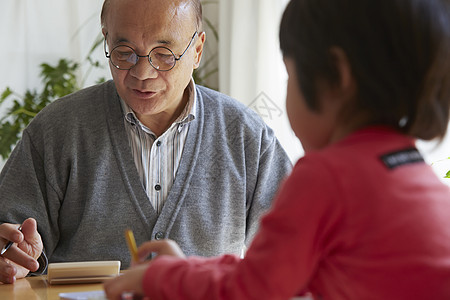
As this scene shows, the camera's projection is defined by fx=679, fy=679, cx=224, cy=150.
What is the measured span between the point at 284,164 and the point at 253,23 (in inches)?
56.4

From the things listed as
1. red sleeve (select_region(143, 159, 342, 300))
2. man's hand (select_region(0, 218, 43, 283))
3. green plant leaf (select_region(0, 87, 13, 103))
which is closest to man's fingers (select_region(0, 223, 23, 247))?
man's hand (select_region(0, 218, 43, 283))

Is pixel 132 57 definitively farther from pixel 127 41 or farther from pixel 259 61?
pixel 259 61

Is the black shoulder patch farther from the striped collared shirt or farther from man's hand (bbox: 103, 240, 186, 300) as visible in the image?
the striped collared shirt

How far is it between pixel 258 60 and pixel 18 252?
6.27 ft

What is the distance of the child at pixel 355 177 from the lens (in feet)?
2.52

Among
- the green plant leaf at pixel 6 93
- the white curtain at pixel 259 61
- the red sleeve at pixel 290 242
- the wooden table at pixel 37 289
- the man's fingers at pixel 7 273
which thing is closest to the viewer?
the red sleeve at pixel 290 242

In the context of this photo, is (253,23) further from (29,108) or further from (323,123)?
(323,123)

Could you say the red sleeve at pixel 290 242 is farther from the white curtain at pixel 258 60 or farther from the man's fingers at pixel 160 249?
the white curtain at pixel 258 60

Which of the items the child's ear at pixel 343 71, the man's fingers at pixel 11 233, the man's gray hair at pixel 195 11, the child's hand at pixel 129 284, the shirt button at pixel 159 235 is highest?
the man's gray hair at pixel 195 11

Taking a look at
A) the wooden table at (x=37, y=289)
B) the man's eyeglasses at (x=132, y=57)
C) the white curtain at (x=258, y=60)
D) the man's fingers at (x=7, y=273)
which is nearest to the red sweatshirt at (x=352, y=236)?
the wooden table at (x=37, y=289)

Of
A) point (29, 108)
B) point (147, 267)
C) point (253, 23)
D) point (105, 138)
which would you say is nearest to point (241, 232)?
point (105, 138)

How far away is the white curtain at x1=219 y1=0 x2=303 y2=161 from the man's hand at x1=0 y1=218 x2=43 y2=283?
5.48 feet

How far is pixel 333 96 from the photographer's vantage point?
852 millimetres

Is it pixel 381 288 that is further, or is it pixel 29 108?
pixel 29 108
